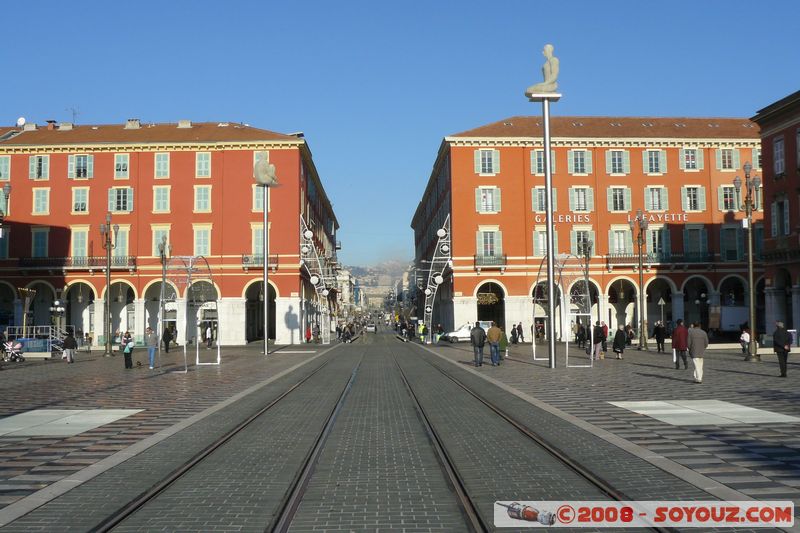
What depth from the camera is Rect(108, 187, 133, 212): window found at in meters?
57.2

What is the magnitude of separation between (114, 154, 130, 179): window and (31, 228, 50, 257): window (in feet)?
21.4

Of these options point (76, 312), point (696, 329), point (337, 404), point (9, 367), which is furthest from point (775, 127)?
point (76, 312)

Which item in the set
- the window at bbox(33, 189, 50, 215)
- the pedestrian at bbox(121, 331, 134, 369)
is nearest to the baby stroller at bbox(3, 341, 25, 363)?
the pedestrian at bbox(121, 331, 134, 369)

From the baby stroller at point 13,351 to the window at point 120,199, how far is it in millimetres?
22456

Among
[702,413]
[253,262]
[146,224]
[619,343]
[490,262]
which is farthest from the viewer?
[490,262]

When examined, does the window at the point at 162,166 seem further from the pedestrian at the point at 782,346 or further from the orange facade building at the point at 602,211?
the pedestrian at the point at 782,346

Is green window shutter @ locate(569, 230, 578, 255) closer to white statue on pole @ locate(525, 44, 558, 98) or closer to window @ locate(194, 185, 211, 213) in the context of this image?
window @ locate(194, 185, 211, 213)

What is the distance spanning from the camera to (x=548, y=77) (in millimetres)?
28062

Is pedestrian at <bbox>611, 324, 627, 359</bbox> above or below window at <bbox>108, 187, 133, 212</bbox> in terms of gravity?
below

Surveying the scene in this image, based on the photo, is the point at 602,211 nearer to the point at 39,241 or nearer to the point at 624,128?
the point at 624,128

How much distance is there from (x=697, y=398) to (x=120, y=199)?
50.0 metres

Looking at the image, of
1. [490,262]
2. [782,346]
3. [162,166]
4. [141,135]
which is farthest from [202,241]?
[782,346]

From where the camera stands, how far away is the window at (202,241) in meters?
56.6

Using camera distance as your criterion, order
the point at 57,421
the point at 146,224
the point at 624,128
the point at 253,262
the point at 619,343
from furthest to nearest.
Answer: the point at 624,128
the point at 146,224
the point at 253,262
the point at 619,343
the point at 57,421
